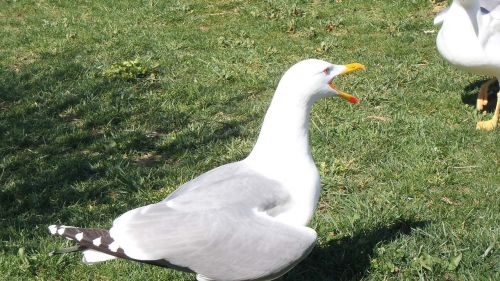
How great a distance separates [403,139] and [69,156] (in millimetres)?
2446

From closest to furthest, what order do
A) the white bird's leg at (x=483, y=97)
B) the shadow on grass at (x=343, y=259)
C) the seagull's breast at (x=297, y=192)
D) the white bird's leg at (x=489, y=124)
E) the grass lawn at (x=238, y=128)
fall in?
1. the seagull's breast at (x=297, y=192)
2. the shadow on grass at (x=343, y=259)
3. the grass lawn at (x=238, y=128)
4. the white bird's leg at (x=489, y=124)
5. the white bird's leg at (x=483, y=97)

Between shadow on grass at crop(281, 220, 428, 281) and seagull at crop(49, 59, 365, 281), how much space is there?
557 millimetres

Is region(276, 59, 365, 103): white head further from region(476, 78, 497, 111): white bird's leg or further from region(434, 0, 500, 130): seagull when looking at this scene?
region(476, 78, 497, 111): white bird's leg

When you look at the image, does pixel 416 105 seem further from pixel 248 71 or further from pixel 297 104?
pixel 297 104

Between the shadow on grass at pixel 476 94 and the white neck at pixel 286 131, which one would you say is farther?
the shadow on grass at pixel 476 94

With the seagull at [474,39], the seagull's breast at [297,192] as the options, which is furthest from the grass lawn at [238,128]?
the seagull's breast at [297,192]

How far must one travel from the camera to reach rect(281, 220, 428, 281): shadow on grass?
3.79 meters

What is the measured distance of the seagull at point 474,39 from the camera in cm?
548

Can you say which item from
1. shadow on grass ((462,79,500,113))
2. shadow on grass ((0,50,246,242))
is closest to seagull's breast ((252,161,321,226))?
shadow on grass ((0,50,246,242))

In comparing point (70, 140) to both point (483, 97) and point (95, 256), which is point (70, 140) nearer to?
point (95, 256)

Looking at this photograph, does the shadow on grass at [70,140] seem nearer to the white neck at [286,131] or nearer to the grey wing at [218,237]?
the grey wing at [218,237]

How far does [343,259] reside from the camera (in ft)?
12.6

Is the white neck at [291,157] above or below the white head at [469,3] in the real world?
above

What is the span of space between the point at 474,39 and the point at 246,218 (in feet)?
10.2
